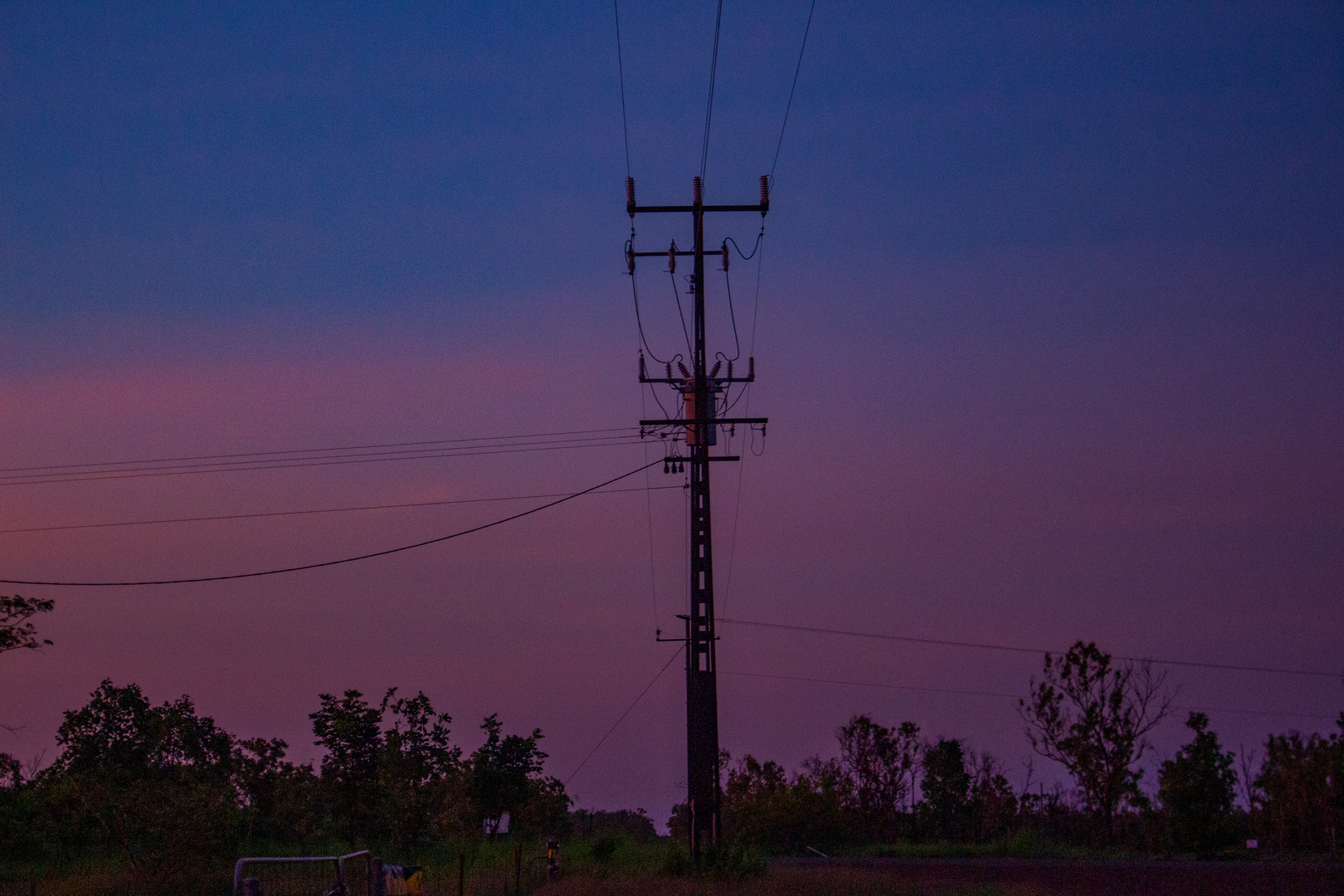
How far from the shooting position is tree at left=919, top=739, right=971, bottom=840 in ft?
191

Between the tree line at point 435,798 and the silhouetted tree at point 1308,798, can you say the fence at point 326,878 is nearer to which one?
the tree line at point 435,798

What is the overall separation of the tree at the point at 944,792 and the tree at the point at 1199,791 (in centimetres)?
1531

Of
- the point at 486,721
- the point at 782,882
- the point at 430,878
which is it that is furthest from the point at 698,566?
the point at 486,721

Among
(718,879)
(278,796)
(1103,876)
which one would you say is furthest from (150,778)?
(1103,876)

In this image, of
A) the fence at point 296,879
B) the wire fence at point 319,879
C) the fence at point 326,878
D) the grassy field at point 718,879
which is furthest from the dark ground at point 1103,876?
the fence at point 296,879

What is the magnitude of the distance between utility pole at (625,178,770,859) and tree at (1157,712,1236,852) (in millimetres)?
23118

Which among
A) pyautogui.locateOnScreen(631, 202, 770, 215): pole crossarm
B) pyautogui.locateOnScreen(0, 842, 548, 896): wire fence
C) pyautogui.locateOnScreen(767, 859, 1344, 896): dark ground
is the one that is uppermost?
pyautogui.locateOnScreen(631, 202, 770, 215): pole crossarm

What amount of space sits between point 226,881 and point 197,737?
11026 millimetres

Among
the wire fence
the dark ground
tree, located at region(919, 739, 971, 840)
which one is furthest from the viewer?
tree, located at region(919, 739, 971, 840)

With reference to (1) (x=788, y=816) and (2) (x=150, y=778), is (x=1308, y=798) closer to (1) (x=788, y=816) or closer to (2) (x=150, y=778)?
(1) (x=788, y=816)

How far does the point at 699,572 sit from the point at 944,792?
1435 inches

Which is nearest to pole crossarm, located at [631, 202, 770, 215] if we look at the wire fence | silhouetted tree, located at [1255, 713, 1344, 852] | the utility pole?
the utility pole

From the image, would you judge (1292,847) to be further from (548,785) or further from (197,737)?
(197,737)

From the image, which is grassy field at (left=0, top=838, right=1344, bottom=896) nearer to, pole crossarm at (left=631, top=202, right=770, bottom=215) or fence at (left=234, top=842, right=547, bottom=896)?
fence at (left=234, top=842, right=547, bottom=896)
